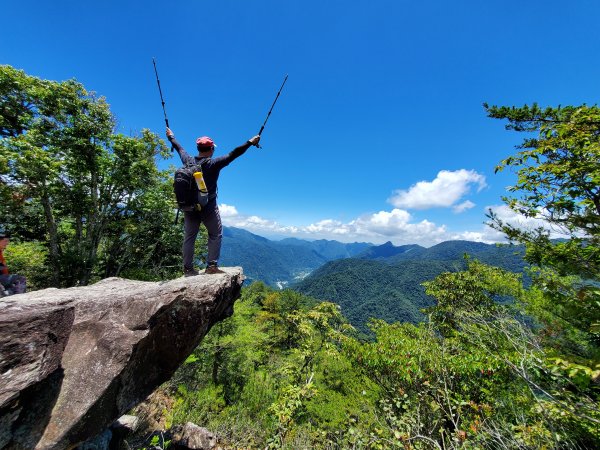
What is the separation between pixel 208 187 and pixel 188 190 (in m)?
0.48

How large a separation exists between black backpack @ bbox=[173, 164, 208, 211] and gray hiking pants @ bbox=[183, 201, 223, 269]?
0.32 m

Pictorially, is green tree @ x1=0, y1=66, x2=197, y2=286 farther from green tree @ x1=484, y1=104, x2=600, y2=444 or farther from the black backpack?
green tree @ x1=484, y1=104, x2=600, y2=444

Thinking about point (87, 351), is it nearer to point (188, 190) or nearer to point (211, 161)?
point (188, 190)

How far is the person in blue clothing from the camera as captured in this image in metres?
5.73

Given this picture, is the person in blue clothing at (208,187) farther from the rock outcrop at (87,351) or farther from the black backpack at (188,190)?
the rock outcrop at (87,351)

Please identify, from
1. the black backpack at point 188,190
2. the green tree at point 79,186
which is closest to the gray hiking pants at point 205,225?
the black backpack at point 188,190

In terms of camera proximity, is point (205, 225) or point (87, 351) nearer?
point (87, 351)

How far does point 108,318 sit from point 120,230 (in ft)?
→ 53.2

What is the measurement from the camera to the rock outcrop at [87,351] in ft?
11.2

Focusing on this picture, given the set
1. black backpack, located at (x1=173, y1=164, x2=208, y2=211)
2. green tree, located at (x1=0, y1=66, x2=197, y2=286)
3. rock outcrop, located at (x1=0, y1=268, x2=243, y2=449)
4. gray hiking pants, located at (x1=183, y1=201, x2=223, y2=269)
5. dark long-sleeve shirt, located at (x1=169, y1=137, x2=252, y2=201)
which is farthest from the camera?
green tree, located at (x1=0, y1=66, x2=197, y2=286)

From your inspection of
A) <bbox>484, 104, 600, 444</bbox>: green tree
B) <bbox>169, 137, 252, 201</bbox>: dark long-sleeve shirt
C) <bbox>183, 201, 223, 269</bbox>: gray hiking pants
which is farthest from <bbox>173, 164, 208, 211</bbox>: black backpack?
<bbox>484, 104, 600, 444</bbox>: green tree

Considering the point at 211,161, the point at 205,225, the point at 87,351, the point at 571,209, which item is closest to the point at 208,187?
the point at 211,161

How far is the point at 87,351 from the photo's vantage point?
4.42 metres

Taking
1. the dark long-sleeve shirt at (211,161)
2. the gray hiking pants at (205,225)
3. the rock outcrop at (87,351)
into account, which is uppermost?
the dark long-sleeve shirt at (211,161)
